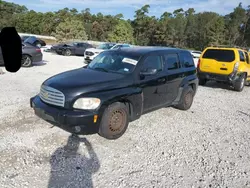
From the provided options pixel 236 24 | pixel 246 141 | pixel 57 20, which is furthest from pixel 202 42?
pixel 246 141

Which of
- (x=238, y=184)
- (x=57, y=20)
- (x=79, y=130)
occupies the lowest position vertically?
(x=238, y=184)

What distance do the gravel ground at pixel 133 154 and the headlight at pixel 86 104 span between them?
69 centimetres

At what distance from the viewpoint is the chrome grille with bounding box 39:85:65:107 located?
376 cm

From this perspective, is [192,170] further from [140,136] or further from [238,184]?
[140,136]

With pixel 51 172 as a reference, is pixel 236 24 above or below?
above

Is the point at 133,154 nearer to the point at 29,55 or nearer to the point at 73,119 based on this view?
the point at 73,119

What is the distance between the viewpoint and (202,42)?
5350 centimetres

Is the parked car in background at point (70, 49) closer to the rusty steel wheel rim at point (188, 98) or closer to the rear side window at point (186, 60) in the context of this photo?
the rear side window at point (186, 60)

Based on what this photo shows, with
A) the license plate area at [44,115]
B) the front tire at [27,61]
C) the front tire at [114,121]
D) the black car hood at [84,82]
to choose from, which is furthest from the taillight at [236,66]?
the front tire at [27,61]

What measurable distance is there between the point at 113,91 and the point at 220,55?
659 centimetres

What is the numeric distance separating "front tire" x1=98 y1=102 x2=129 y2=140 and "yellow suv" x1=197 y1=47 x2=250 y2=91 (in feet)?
19.9

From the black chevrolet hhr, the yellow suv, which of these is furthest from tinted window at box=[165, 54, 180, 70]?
the yellow suv

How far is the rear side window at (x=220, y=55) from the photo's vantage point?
8.73 m

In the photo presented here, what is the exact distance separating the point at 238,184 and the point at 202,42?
54914 millimetres
